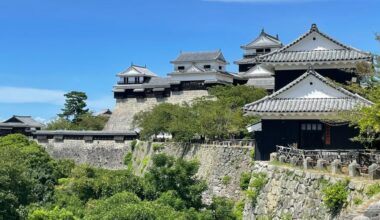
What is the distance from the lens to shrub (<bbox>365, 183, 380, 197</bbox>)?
10141 millimetres

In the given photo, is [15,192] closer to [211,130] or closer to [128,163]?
[211,130]

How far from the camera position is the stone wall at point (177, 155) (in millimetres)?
24156

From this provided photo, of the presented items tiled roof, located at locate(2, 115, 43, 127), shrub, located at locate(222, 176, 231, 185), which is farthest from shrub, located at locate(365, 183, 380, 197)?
tiled roof, located at locate(2, 115, 43, 127)

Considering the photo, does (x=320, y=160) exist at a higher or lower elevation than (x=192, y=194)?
higher

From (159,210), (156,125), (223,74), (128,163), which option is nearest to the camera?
(159,210)

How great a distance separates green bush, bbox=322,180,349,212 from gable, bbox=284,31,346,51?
10037mm

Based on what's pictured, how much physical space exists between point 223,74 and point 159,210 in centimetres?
3147

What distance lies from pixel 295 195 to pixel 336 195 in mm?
2091

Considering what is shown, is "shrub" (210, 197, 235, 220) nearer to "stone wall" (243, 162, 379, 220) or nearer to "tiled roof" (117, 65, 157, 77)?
"stone wall" (243, 162, 379, 220)

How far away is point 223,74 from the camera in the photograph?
4638 cm

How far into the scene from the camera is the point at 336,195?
36.5 feet

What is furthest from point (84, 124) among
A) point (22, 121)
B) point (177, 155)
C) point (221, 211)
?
point (221, 211)

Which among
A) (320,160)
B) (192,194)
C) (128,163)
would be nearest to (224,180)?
(192,194)

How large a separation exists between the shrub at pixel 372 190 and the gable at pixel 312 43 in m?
10.8
